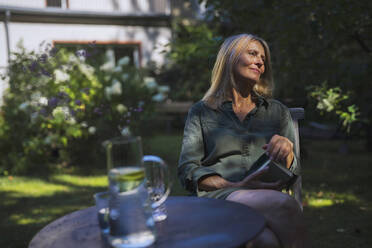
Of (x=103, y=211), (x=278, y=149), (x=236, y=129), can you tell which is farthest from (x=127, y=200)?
(x=236, y=129)

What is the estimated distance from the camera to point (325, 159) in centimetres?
606

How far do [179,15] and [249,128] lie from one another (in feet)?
39.1

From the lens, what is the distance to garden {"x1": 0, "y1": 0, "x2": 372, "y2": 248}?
143 inches

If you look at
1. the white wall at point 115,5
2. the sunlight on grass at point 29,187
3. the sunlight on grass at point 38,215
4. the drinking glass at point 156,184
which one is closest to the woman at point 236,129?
the drinking glass at point 156,184

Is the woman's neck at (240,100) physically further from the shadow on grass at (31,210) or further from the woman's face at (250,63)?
the shadow on grass at (31,210)

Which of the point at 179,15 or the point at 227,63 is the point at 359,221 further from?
the point at 179,15

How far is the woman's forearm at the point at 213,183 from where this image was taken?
6.11 feet

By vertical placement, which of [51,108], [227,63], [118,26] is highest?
[118,26]

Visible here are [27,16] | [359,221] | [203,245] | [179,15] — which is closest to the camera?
[203,245]

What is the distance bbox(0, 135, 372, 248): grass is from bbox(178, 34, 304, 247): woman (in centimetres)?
132

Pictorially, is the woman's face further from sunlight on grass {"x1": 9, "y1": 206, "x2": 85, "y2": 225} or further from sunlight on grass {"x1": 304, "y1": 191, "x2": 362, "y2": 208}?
sunlight on grass {"x1": 9, "y1": 206, "x2": 85, "y2": 225}

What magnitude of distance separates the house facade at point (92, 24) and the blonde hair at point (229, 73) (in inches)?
337

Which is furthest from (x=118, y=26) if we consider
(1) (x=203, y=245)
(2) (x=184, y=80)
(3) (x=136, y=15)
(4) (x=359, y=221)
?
(1) (x=203, y=245)

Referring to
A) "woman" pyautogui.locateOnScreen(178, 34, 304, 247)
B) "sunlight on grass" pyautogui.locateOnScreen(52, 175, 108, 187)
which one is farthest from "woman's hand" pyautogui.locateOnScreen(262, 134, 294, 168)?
"sunlight on grass" pyautogui.locateOnScreen(52, 175, 108, 187)
